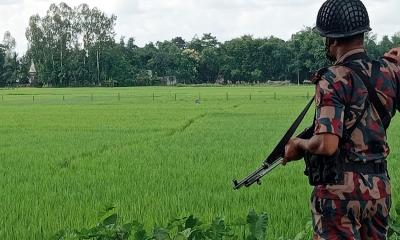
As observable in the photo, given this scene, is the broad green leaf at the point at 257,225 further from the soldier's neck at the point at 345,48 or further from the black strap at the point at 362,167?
the soldier's neck at the point at 345,48

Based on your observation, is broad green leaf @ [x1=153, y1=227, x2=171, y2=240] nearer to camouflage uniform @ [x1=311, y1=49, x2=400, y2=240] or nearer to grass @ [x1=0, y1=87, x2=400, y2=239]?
camouflage uniform @ [x1=311, y1=49, x2=400, y2=240]

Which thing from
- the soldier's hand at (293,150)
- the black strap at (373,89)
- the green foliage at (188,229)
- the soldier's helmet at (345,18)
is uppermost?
the soldier's helmet at (345,18)

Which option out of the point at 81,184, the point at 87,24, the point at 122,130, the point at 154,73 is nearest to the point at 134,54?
the point at 154,73

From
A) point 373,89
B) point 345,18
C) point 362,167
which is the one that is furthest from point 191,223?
point 345,18

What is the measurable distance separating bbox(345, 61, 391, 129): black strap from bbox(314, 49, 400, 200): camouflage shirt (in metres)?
0.02

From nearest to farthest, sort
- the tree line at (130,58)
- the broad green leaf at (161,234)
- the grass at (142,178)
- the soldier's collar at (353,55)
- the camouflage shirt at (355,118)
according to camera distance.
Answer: the camouflage shirt at (355,118)
the soldier's collar at (353,55)
the broad green leaf at (161,234)
the grass at (142,178)
the tree line at (130,58)

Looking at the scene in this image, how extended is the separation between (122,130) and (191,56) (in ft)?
212

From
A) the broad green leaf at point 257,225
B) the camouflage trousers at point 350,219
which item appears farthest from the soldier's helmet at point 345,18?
the broad green leaf at point 257,225

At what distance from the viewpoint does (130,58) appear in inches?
3219

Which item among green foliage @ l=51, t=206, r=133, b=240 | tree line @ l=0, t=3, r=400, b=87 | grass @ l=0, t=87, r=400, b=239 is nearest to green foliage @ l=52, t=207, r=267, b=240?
green foliage @ l=51, t=206, r=133, b=240

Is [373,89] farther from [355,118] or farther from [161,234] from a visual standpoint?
[161,234]

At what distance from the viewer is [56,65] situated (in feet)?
241

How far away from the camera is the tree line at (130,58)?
243 feet

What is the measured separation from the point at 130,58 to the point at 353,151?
80411 mm
